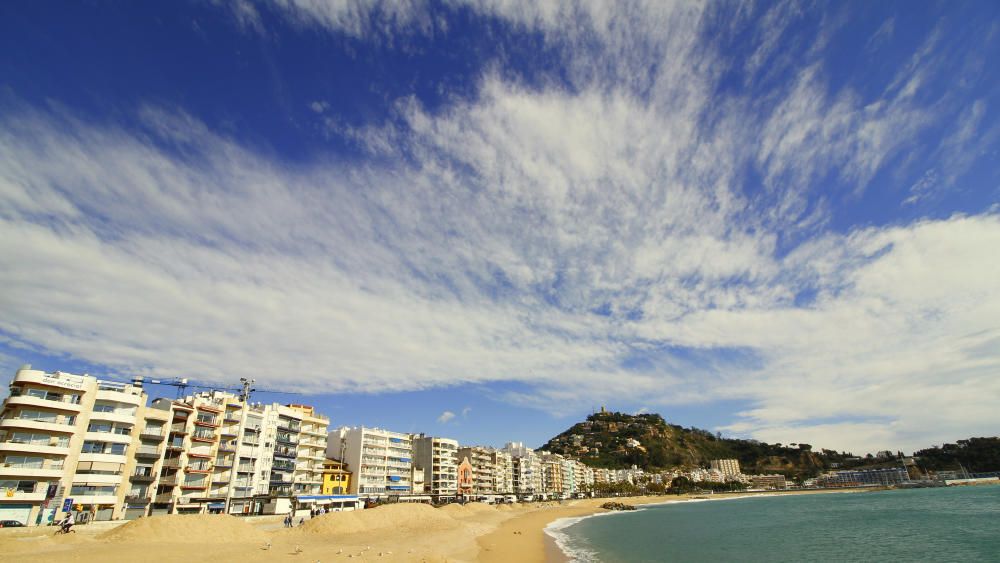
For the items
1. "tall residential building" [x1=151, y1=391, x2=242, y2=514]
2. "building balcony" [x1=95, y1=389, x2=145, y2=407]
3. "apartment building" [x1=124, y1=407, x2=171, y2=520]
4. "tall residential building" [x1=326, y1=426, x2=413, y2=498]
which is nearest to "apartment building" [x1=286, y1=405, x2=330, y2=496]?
"tall residential building" [x1=326, y1=426, x2=413, y2=498]

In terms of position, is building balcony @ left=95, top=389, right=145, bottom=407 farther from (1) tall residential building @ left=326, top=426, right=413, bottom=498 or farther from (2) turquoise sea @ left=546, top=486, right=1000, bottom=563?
(2) turquoise sea @ left=546, top=486, right=1000, bottom=563

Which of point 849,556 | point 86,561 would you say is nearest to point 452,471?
point 849,556

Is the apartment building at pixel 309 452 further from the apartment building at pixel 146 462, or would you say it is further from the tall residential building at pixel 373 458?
the apartment building at pixel 146 462

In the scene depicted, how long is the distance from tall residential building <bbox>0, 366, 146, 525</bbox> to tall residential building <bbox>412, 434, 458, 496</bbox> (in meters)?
72.1

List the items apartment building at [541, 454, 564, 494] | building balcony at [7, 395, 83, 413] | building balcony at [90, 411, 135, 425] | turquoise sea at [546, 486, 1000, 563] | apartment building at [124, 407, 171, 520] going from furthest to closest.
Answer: apartment building at [541, 454, 564, 494], apartment building at [124, 407, 171, 520], building balcony at [90, 411, 135, 425], building balcony at [7, 395, 83, 413], turquoise sea at [546, 486, 1000, 563]

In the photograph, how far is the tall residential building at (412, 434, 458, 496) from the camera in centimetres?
12000

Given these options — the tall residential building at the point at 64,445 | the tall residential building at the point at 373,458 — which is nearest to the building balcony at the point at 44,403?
the tall residential building at the point at 64,445

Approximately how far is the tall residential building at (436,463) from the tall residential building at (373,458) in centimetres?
865

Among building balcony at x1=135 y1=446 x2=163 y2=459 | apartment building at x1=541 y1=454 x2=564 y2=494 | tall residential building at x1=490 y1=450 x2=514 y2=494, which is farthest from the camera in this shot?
apartment building at x1=541 y1=454 x2=564 y2=494

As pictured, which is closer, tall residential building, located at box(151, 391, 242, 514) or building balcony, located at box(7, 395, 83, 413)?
building balcony, located at box(7, 395, 83, 413)

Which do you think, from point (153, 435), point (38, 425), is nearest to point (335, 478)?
point (153, 435)

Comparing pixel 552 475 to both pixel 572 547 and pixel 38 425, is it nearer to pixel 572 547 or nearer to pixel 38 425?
pixel 572 547

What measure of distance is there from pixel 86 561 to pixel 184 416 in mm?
44224

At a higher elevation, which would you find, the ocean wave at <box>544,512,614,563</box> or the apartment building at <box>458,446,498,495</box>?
the apartment building at <box>458,446,498,495</box>
